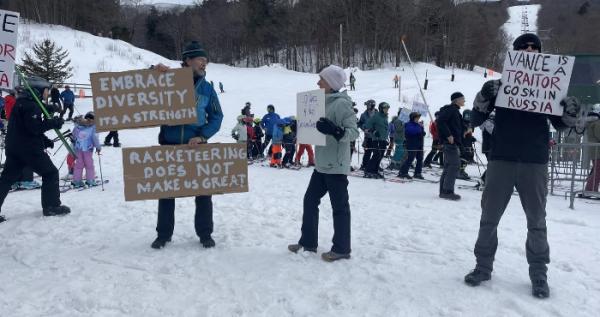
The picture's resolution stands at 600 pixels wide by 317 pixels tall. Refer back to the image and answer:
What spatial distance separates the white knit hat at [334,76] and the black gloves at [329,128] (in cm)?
49

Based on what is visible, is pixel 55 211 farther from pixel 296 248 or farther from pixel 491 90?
pixel 491 90

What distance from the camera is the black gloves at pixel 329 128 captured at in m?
4.50

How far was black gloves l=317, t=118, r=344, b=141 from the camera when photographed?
450cm

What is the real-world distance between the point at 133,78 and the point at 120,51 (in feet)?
165

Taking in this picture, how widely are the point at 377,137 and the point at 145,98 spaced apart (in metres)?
8.28

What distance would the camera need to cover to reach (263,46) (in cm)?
7125

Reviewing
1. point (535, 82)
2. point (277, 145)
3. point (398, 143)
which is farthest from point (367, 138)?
point (535, 82)

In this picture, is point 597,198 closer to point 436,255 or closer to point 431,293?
point 436,255

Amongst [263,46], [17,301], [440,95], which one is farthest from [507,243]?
[263,46]

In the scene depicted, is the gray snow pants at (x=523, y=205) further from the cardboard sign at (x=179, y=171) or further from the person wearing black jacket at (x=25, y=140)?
the person wearing black jacket at (x=25, y=140)

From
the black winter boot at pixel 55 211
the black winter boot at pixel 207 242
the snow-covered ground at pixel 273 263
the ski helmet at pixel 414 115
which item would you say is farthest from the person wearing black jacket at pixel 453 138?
the black winter boot at pixel 55 211

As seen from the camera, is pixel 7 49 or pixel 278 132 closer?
pixel 7 49

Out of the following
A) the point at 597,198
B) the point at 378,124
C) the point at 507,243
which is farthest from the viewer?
the point at 378,124

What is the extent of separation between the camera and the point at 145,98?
15.9 feet
